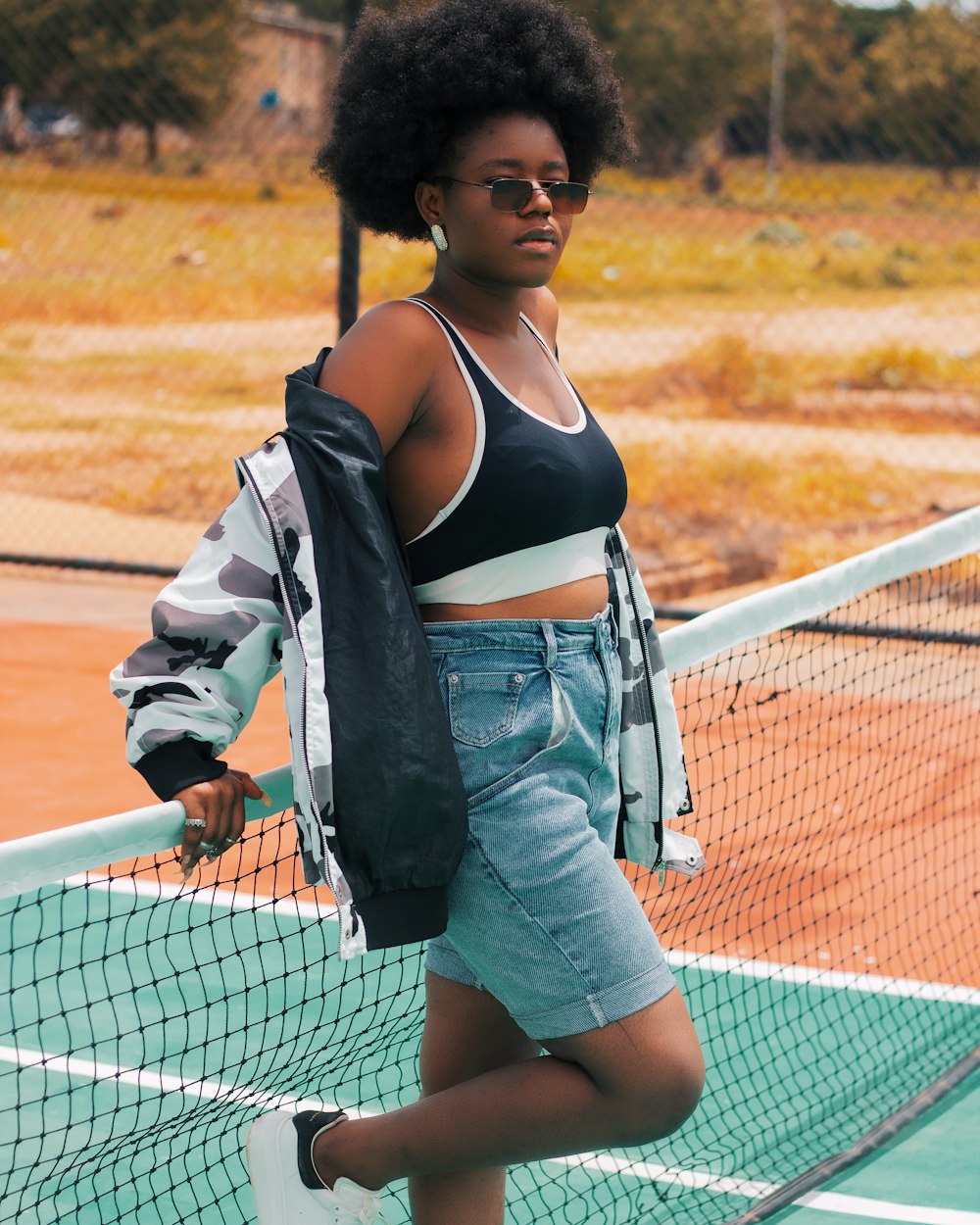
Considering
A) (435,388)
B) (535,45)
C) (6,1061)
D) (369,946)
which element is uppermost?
(535,45)

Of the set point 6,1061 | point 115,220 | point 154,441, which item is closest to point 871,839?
point 6,1061

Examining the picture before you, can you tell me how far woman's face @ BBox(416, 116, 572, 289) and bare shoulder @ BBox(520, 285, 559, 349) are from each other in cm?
21

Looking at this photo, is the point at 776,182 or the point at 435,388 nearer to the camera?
the point at 435,388

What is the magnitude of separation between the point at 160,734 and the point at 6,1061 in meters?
2.37

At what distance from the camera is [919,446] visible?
17.0 m

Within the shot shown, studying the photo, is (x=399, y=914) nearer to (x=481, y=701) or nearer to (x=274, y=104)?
(x=481, y=701)

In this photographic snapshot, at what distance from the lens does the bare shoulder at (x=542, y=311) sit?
10.0 feet

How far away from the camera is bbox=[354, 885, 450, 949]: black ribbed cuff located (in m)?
2.50

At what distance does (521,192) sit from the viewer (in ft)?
8.99

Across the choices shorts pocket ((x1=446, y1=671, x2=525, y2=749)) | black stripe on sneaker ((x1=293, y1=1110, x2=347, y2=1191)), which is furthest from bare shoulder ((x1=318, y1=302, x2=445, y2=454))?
black stripe on sneaker ((x1=293, y1=1110, x2=347, y2=1191))

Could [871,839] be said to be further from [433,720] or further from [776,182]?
[776,182]

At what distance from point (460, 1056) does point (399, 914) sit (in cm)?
47

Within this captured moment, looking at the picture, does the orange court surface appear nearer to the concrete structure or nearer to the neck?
the neck

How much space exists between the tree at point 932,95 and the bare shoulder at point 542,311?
8445mm
